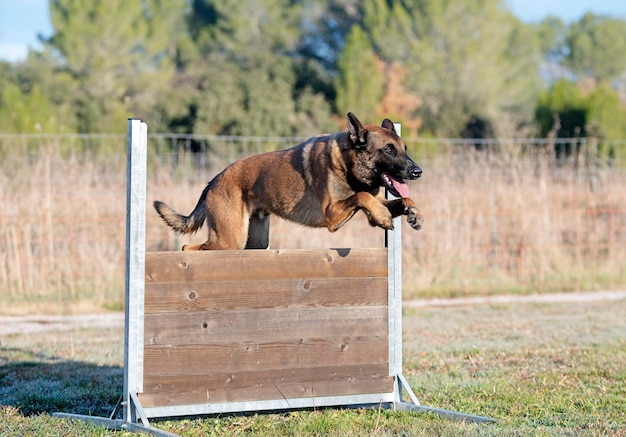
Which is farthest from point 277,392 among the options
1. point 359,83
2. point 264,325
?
point 359,83

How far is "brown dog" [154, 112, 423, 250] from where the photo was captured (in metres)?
5.93

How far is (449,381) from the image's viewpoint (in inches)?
298

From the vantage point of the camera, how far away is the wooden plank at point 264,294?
562cm

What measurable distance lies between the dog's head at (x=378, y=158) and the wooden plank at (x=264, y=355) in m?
1.19

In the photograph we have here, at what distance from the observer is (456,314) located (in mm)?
12719

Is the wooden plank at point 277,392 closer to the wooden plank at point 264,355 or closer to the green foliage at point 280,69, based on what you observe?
the wooden plank at point 264,355

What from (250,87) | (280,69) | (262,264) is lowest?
(262,264)

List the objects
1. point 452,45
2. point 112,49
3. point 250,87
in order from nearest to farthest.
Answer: point 250,87 → point 112,49 → point 452,45

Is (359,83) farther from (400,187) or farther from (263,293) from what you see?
(263,293)

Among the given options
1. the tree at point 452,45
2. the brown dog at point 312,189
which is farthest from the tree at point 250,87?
the brown dog at point 312,189

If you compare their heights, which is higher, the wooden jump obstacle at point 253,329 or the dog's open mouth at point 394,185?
the dog's open mouth at point 394,185

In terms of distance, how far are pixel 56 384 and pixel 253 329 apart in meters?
2.67

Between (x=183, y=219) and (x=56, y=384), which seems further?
(x=56, y=384)

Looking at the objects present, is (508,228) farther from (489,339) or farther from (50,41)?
(50,41)
